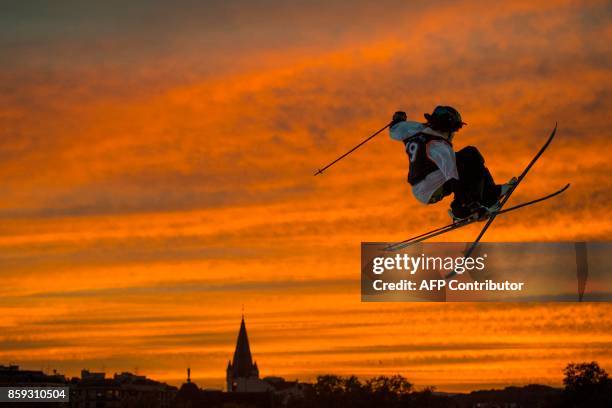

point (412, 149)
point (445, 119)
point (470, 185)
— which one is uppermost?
point (445, 119)

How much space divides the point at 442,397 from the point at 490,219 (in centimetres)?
16304

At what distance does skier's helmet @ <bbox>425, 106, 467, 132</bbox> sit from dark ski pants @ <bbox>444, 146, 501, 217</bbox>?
66 cm

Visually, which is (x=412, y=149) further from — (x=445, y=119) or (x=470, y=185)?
(x=470, y=185)

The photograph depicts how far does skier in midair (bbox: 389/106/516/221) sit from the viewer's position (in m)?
14.0

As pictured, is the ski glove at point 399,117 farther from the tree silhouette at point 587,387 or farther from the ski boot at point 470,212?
the tree silhouette at point 587,387

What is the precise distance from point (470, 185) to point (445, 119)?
1174 millimetres

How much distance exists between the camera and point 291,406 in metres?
178

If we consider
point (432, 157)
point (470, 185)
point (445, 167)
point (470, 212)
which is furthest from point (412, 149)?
point (470, 212)

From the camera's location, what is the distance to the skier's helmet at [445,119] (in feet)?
45.5

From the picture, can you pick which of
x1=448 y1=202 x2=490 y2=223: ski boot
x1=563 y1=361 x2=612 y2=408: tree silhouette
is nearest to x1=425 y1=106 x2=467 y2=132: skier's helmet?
x1=448 y1=202 x2=490 y2=223: ski boot

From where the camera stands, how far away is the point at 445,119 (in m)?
13.9

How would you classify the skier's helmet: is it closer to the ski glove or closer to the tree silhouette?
the ski glove

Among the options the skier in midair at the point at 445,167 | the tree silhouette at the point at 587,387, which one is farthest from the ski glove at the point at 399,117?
the tree silhouette at the point at 587,387

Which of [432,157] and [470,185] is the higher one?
[432,157]
